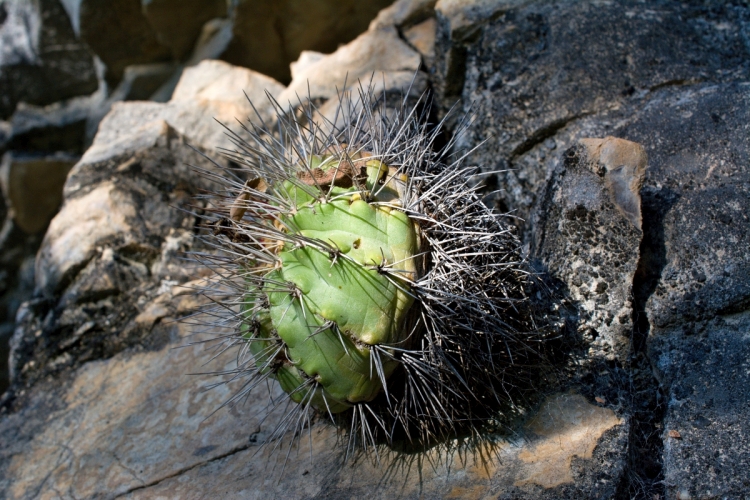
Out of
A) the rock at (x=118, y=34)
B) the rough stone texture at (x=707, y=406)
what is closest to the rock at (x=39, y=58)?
the rock at (x=118, y=34)

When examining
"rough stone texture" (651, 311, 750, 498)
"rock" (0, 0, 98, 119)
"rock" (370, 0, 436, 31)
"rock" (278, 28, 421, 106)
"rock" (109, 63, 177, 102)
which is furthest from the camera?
"rock" (0, 0, 98, 119)

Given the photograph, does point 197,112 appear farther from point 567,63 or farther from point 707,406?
point 707,406

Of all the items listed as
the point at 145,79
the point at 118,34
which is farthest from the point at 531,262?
the point at 118,34

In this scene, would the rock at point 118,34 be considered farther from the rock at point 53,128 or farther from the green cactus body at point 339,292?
the green cactus body at point 339,292

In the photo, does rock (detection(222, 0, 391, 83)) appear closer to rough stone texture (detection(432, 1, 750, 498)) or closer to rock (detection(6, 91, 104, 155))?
rough stone texture (detection(432, 1, 750, 498))

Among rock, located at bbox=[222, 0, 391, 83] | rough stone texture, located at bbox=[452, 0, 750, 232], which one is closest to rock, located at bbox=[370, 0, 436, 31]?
rock, located at bbox=[222, 0, 391, 83]

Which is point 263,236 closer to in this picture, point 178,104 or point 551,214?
point 551,214
